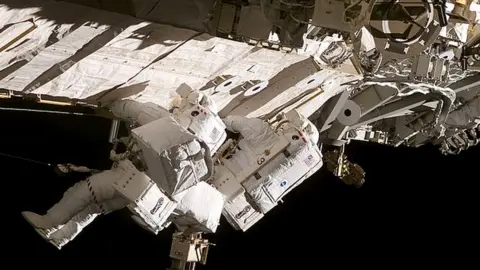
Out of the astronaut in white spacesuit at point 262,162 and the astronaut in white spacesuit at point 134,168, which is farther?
the astronaut in white spacesuit at point 262,162

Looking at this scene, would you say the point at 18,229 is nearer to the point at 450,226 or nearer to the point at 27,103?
the point at 27,103

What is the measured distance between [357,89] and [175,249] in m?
1.77

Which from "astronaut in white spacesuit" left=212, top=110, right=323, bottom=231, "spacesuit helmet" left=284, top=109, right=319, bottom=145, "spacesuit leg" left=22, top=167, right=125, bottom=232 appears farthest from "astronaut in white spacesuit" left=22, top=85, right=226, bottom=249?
Answer: "spacesuit helmet" left=284, top=109, right=319, bottom=145

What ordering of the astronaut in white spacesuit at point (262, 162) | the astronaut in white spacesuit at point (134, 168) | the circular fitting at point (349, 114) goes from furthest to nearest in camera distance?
1. the circular fitting at point (349, 114)
2. the astronaut in white spacesuit at point (262, 162)
3. the astronaut in white spacesuit at point (134, 168)

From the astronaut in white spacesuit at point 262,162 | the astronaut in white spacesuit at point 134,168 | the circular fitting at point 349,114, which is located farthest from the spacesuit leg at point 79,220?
the circular fitting at point 349,114

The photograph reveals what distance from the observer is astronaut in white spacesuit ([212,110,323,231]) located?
393 centimetres

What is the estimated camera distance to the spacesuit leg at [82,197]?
3369mm

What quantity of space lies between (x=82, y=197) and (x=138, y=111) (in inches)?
19.2

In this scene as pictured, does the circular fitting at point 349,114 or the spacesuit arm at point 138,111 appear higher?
the spacesuit arm at point 138,111

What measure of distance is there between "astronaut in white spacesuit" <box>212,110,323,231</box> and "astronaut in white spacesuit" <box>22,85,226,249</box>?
0.44 metres

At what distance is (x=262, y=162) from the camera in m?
3.93

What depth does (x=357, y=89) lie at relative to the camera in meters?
4.99

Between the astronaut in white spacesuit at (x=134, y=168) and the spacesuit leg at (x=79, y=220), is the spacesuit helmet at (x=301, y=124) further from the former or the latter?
the spacesuit leg at (x=79, y=220)

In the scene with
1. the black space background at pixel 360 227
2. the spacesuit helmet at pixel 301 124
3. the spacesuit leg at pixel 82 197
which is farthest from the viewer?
the black space background at pixel 360 227
